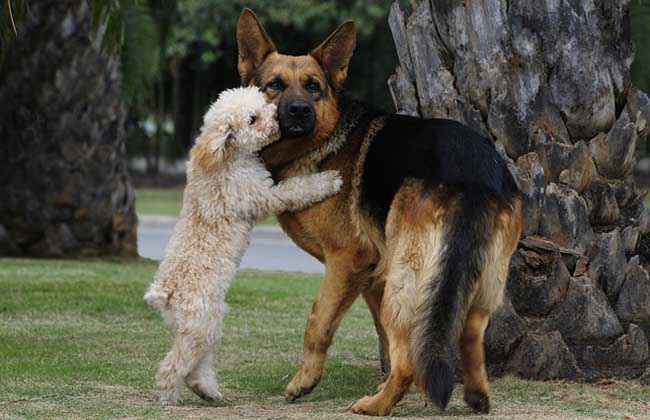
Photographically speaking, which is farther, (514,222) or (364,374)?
(364,374)

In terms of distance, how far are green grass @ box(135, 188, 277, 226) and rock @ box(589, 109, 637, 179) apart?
16987 millimetres

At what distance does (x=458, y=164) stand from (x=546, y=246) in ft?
4.06

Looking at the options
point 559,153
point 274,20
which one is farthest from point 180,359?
point 274,20

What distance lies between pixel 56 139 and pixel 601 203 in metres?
8.41

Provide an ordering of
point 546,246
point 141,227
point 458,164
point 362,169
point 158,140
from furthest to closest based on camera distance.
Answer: point 158,140, point 141,227, point 546,246, point 362,169, point 458,164

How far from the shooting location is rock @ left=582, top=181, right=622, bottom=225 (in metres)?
7.61

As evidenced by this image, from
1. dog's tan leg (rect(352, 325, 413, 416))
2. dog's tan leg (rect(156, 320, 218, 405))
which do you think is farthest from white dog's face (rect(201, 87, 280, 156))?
dog's tan leg (rect(352, 325, 413, 416))

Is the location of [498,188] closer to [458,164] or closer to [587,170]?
[458,164]

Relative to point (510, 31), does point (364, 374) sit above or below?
below

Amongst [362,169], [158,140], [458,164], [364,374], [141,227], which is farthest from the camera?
[158,140]

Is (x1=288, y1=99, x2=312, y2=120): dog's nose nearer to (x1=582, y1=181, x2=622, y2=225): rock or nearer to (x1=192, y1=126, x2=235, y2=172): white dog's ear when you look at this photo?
(x1=192, y1=126, x2=235, y2=172): white dog's ear

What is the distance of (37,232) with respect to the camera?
1477 cm

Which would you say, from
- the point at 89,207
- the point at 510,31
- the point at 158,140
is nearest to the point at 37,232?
the point at 89,207

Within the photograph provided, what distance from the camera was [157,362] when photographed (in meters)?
8.37
